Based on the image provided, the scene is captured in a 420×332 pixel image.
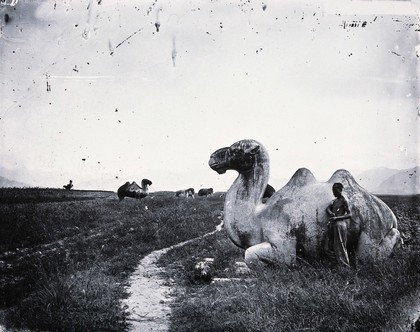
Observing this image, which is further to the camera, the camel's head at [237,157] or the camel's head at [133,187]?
the camel's head at [133,187]

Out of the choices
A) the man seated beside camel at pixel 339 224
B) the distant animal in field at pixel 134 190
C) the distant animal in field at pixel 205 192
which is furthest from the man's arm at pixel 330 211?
the distant animal in field at pixel 205 192

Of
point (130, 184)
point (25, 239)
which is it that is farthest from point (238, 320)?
point (130, 184)

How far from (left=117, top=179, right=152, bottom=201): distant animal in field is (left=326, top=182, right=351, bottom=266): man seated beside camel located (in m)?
20.4

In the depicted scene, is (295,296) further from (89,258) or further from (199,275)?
(89,258)

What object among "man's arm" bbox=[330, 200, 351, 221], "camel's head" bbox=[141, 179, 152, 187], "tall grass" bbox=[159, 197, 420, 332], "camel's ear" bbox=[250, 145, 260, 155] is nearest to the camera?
"tall grass" bbox=[159, 197, 420, 332]

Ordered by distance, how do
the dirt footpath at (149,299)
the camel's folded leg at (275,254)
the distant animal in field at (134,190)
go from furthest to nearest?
1. the distant animal in field at (134,190)
2. the camel's folded leg at (275,254)
3. the dirt footpath at (149,299)

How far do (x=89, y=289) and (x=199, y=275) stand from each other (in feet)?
6.82

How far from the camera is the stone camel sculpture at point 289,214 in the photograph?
6855 mm

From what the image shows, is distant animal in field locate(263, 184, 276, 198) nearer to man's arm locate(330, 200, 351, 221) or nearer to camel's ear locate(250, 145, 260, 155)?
camel's ear locate(250, 145, 260, 155)

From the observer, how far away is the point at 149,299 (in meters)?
6.73

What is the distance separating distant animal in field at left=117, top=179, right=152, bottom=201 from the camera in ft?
86.6

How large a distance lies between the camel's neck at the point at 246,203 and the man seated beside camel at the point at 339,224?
1297 millimetres

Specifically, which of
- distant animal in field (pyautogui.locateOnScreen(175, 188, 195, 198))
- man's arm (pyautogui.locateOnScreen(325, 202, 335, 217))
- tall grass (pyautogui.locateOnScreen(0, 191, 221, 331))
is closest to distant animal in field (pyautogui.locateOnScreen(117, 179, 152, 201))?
tall grass (pyautogui.locateOnScreen(0, 191, 221, 331))

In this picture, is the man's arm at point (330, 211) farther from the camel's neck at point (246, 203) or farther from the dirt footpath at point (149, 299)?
the dirt footpath at point (149, 299)
